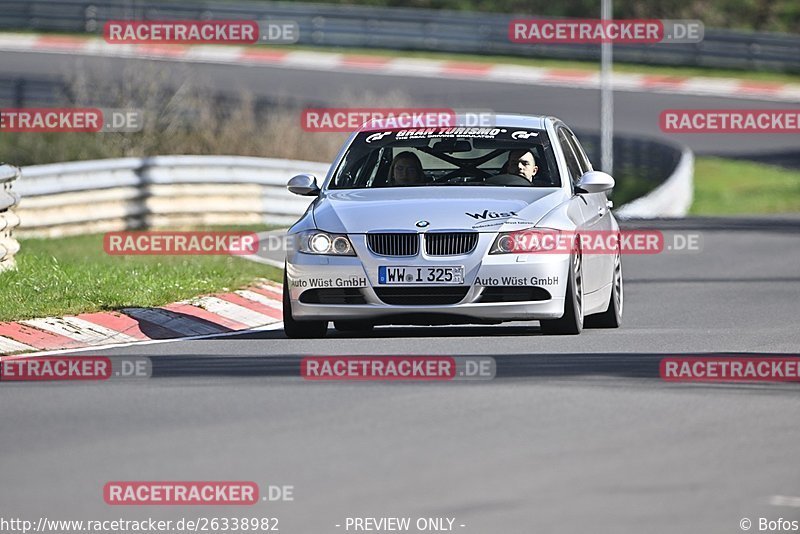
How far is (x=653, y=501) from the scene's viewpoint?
6.86 metres

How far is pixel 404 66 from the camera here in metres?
52.3

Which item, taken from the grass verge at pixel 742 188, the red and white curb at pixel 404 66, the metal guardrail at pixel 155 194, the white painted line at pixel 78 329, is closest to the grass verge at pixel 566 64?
the red and white curb at pixel 404 66

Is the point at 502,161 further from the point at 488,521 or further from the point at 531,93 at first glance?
the point at 531,93

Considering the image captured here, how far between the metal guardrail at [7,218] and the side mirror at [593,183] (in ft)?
15.9

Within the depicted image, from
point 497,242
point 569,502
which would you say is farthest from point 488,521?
point 497,242

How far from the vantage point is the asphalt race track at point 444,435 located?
6.86 meters

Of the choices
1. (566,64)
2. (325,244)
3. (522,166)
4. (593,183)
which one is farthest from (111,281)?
(566,64)

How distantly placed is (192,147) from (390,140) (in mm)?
16841

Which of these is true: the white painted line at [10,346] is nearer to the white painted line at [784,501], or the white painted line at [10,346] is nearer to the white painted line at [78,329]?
the white painted line at [78,329]

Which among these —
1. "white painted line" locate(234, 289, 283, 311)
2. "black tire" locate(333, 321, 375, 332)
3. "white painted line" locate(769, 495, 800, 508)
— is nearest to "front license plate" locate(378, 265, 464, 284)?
"black tire" locate(333, 321, 375, 332)

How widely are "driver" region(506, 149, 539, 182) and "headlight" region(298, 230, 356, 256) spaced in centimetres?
161

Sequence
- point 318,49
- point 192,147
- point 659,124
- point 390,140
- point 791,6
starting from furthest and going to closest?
point 791,6 < point 318,49 < point 659,124 < point 192,147 < point 390,140

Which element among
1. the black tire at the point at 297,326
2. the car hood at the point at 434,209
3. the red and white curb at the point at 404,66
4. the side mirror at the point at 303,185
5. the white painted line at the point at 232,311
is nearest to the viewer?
the car hood at the point at 434,209

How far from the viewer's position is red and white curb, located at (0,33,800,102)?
1933 inches
